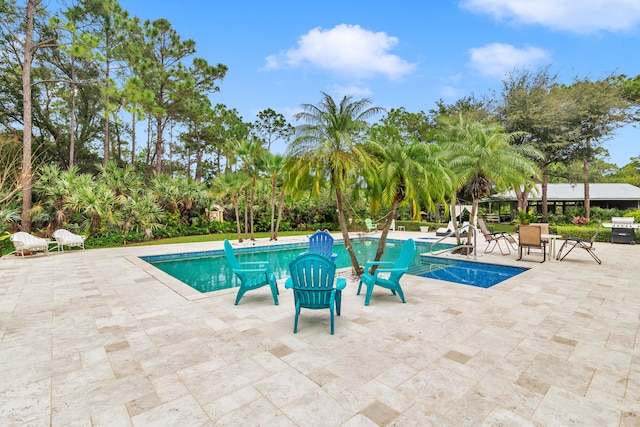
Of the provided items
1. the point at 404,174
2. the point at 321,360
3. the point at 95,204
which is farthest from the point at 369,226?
the point at 321,360

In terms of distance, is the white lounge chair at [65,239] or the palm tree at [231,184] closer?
the white lounge chair at [65,239]

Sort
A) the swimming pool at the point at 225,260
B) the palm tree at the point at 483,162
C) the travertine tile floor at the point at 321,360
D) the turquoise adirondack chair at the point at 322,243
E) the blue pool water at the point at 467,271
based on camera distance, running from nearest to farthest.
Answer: the travertine tile floor at the point at 321,360 < the turquoise adirondack chair at the point at 322,243 < the blue pool water at the point at 467,271 < the swimming pool at the point at 225,260 < the palm tree at the point at 483,162

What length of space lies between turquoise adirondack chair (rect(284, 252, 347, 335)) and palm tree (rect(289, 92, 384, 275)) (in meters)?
2.99

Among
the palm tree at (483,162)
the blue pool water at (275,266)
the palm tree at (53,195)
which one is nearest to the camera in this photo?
the blue pool water at (275,266)

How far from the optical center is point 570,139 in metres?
21.8

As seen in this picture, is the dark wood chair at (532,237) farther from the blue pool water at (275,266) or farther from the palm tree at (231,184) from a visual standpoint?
the palm tree at (231,184)

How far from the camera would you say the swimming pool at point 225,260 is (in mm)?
8281

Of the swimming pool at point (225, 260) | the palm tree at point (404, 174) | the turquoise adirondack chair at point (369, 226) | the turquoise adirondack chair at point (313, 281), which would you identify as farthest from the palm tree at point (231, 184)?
the turquoise adirondack chair at point (313, 281)

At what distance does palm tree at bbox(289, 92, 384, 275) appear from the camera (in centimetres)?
654

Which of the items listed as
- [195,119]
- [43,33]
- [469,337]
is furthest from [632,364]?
[43,33]

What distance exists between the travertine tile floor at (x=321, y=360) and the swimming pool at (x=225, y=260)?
7.92ft

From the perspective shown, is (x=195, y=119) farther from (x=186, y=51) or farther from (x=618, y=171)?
(x=618, y=171)

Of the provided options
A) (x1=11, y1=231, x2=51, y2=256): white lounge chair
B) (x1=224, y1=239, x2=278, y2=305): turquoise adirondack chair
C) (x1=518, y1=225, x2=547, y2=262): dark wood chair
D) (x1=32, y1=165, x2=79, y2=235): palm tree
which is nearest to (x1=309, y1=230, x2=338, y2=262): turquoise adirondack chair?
(x1=224, y1=239, x2=278, y2=305): turquoise adirondack chair

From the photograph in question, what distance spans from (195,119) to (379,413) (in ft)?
84.7
